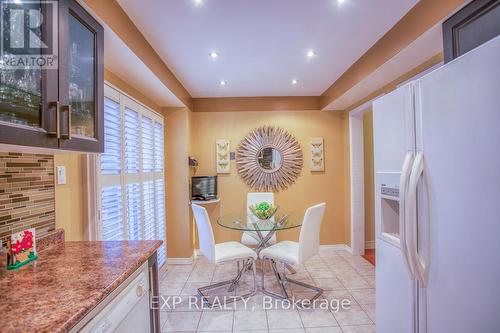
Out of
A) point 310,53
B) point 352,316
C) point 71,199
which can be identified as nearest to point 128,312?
point 71,199

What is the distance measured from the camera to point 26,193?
1.32m

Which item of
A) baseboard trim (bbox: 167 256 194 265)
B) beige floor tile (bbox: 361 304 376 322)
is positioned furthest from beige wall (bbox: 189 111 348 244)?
beige floor tile (bbox: 361 304 376 322)

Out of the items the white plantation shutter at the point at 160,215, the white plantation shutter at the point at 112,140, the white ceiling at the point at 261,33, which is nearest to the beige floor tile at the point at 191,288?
the white plantation shutter at the point at 160,215

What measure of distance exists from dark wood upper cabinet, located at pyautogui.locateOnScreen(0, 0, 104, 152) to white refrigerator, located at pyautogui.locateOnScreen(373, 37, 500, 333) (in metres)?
1.62

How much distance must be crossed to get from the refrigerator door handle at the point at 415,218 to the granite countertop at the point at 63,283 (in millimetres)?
1324

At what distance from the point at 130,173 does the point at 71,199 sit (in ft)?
2.61

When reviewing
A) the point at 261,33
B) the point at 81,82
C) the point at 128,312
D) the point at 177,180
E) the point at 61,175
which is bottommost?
the point at 128,312

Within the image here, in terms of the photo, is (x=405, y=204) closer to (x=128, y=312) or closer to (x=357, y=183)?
(x=128, y=312)

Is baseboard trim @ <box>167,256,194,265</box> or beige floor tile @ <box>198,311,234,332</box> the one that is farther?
baseboard trim @ <box>167,256,194,265</box>

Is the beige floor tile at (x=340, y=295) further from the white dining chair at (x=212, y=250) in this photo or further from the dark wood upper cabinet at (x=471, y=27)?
the dark wood upper cabinet at (x=471, y=27)

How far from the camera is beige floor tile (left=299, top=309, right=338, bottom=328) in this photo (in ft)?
7.17

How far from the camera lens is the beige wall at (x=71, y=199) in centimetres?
159

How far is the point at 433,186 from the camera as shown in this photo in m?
1.12

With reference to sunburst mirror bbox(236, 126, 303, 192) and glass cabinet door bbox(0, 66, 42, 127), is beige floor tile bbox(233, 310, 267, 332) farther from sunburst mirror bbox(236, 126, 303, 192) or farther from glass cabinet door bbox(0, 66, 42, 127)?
glass cabinet door bbox(0, 66, 42, 127)
